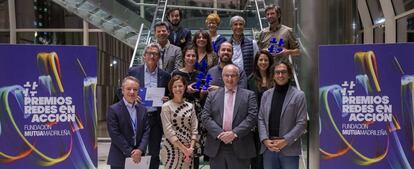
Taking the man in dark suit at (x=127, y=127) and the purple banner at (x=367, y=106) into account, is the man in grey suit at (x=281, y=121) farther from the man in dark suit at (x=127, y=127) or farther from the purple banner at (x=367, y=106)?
the man in dark suit at (x=127, y=127)

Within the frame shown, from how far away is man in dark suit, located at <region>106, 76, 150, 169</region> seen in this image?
4.66 meters

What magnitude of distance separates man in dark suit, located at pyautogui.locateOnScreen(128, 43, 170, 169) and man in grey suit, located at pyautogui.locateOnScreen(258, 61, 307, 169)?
1.12m

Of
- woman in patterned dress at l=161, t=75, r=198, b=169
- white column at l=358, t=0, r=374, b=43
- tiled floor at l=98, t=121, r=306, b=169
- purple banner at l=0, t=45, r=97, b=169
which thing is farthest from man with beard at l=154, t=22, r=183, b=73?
white column at l=358, t=0, r=374, b=43

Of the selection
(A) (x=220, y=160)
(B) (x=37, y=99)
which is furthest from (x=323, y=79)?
(B) (x=37, y=99)

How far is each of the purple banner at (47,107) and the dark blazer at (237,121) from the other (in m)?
1.11

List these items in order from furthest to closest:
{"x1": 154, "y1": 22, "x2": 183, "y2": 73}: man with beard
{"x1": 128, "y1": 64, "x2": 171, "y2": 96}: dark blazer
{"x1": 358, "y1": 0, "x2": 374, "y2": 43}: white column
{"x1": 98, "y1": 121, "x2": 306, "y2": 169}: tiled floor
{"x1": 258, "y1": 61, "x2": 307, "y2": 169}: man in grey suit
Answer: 1. {"x1": 358, "y1": 0, "x2": 374, "y2": 43}: white column
2. {"x1": 98, "y1": 121, "x2": 306, "y2": 169}: tiled floor
3. {"x1": 154, "y1": 22, "x2": 183, "y2": 73}: man with beard
4. {"x1": 128, "y1": 64, "x2": 171, "y2": 96}: dark blazer
5. {"x1": 258, "y1": 61, "x2": 307, "y2": 169}: man in grey suit

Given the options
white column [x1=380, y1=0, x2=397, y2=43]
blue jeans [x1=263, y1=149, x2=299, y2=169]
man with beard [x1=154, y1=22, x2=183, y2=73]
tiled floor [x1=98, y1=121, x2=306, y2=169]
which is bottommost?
tiled floor [x1=98, y1=121, x2=306, y2=169]

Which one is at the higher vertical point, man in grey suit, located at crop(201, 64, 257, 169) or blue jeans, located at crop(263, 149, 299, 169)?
man in grey suit, located at crop(201, 64, 257, 169)

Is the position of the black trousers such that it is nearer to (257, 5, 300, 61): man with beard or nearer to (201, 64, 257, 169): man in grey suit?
(201, 64, 257, 169): man in grey suit

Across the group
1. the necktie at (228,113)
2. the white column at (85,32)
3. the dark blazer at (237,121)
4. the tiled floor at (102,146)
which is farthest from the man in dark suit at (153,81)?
the white column at (85,32)

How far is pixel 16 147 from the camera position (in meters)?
4.20

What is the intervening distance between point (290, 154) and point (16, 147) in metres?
2.41

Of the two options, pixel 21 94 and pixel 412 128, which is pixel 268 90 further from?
pixel 21 94

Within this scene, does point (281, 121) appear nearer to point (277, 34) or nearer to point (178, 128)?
point (178, 128)
